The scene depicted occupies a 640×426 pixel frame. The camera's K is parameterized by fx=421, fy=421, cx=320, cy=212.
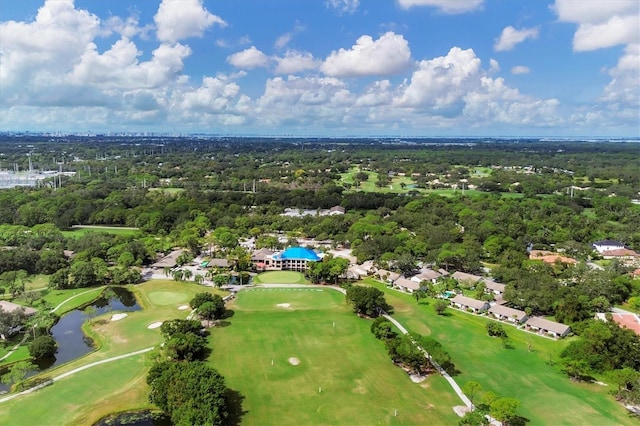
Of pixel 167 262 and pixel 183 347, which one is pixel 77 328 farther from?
pixel 167 262

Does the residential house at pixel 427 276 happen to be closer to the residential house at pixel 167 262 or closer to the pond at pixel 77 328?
the residential house at pixel 167 262

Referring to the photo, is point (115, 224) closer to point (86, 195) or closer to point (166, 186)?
point (86, 195)

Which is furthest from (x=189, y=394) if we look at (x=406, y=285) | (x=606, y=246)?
(x=606, y=246)

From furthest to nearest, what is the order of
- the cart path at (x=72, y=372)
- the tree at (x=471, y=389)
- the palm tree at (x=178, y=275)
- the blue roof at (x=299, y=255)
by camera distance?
the blue roof at (x=299, y=255)
the palm tree at (x=178, y=275)
the cart path at (x=72, y=372)
the tree at (x=471, y=389)

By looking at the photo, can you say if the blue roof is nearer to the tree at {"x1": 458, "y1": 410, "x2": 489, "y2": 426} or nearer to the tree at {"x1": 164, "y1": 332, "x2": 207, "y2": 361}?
the tree at {"x1": 164, "y1": 332, "x2": 207, "y2": 361}

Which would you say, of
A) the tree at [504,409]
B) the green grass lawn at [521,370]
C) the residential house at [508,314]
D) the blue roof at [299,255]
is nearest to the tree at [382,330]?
the green grass lawn at [521,370]
